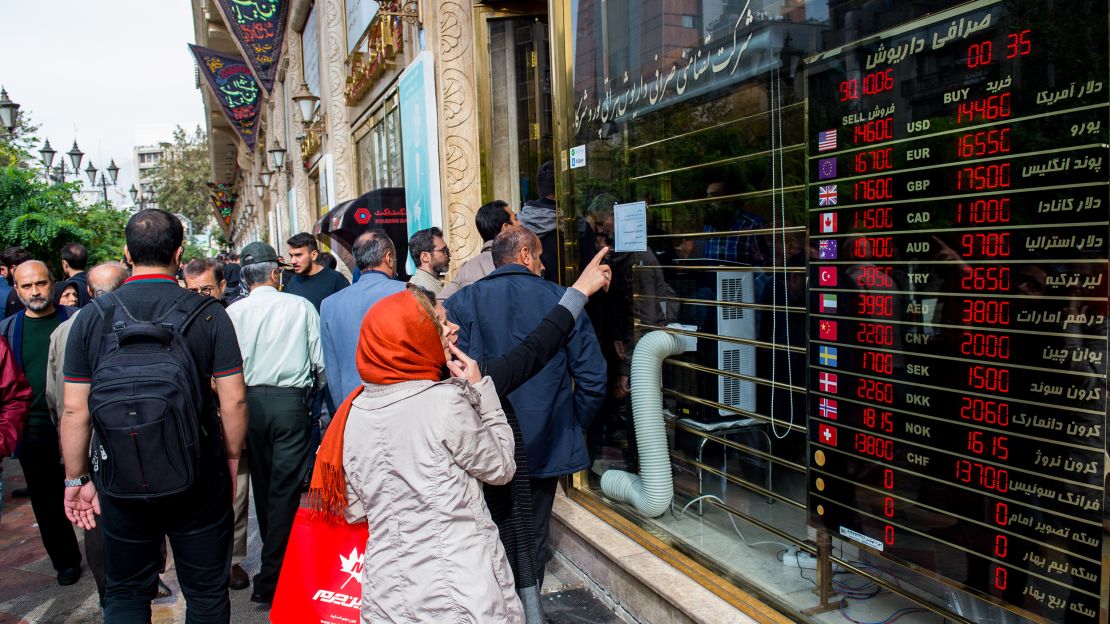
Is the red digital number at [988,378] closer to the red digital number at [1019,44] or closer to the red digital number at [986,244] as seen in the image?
the red digital number at [986,244]

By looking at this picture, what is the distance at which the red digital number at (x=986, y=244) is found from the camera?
226cm

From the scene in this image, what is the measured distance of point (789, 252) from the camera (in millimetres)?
3285

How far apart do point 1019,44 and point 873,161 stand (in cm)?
57

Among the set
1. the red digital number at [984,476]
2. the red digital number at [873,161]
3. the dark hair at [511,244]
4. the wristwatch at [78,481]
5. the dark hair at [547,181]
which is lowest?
the wristwatch at [78,481]

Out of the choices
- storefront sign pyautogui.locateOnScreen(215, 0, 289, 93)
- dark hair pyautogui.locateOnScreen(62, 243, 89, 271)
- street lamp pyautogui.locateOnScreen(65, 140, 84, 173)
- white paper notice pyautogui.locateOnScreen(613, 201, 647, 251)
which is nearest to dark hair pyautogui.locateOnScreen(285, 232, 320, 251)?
dark hair pyautogui.locateOnScreen(62, 243, 89, 271)

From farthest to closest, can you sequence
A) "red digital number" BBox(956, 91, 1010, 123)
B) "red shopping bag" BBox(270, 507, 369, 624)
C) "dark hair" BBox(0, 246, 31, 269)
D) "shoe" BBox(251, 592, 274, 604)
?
"dark hair" BBox(0, 246, 31, 269) → "shoe" BBox(251, 592, 274, 604) → "red shopping bag" BBox(270, 507, 369, 624) → "red digital number" BBox(956, 91, 1010, 123)

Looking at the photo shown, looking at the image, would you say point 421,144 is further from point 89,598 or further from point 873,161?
point 873,161

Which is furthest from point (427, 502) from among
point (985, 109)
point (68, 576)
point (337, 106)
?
point (337, 106)

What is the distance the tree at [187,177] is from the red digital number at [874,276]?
6164 cm

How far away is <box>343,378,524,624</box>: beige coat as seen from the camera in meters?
2.38

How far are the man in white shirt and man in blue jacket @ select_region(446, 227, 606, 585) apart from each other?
4.54 feet

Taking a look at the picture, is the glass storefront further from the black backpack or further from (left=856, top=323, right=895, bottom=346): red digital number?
the black backpack

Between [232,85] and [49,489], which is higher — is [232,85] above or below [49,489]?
above

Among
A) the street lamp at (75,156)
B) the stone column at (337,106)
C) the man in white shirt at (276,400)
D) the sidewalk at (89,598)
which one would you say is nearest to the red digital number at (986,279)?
the sidewalk at (89,598)
